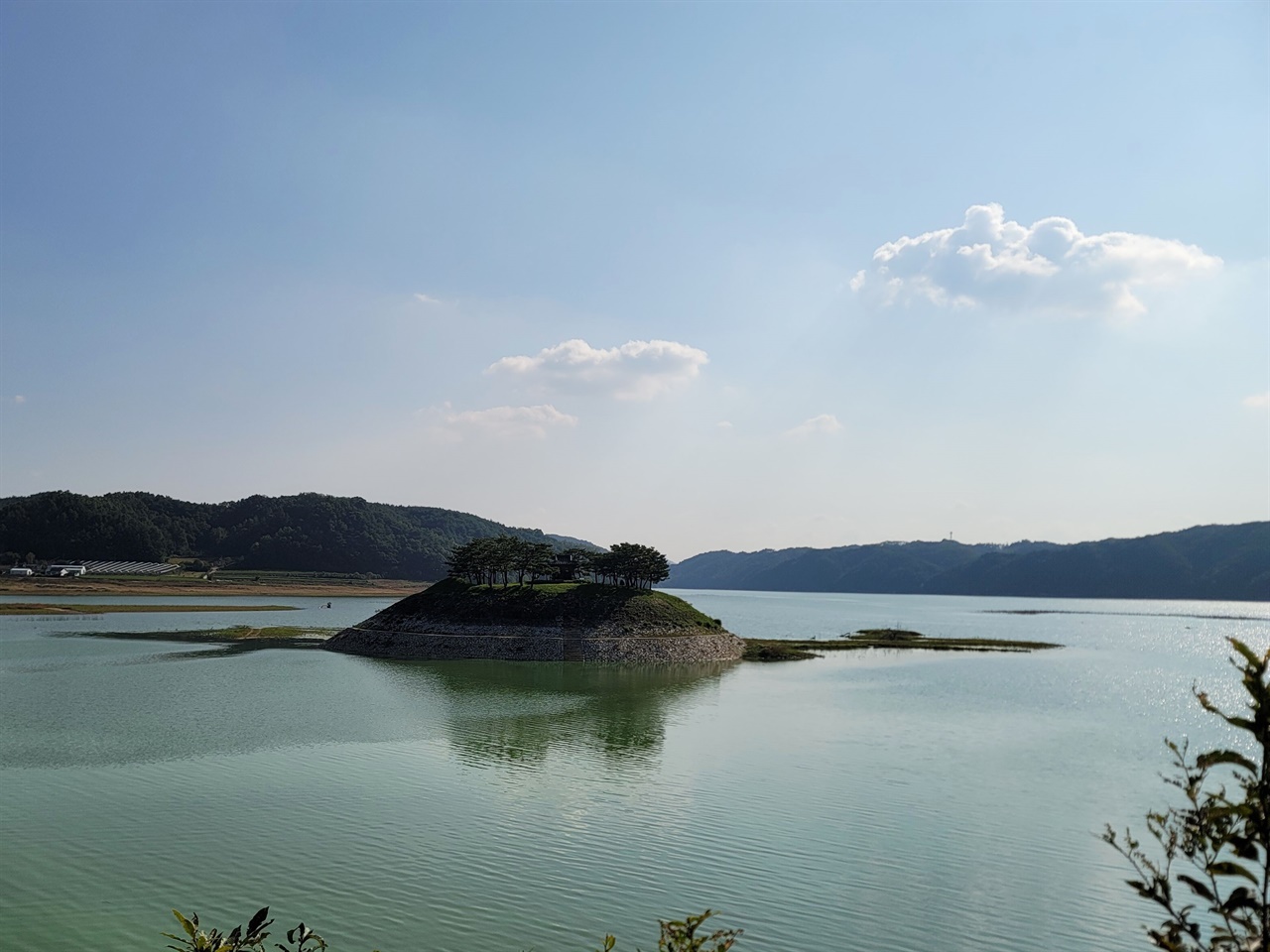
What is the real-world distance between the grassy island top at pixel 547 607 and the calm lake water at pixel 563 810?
25982 millimetres

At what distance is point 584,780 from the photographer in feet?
108

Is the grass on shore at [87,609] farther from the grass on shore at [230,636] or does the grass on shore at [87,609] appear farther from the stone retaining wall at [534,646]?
the stone retaining wall at [534,646]

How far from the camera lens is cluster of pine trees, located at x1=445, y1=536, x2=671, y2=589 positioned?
9900 cm

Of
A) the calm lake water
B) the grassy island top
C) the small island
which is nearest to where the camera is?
the calm lake water

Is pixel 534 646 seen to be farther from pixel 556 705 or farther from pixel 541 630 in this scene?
pixel 556 705

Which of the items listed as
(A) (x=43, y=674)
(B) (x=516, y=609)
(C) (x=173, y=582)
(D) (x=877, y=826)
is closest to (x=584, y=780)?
(D) (x=877, y=826)

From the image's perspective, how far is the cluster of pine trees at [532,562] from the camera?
99.0 metres

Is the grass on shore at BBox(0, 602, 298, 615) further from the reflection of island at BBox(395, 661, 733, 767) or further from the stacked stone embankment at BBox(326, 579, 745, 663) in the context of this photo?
the reflection of island at BBox(395, 661, 733, 767)

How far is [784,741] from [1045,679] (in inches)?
1718

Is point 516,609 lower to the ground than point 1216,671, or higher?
higher

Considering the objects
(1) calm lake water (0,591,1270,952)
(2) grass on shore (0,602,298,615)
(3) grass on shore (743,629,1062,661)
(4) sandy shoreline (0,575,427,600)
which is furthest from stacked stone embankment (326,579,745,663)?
(4) sandy shoreline (0,575,427,600)

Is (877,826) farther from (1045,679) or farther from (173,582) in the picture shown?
(173,582)

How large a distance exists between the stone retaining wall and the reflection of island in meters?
3.44

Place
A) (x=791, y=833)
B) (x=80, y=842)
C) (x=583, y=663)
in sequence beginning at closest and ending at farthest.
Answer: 1. (x=80, y=842)
2. (x=791, y=833)
3. (x=583, y=663)
